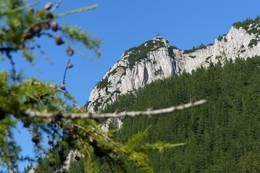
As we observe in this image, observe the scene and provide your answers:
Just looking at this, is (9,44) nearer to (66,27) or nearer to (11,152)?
(66,27)

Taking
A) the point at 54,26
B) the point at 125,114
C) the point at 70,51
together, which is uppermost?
the point at 54,26

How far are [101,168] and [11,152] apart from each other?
2.65 ft

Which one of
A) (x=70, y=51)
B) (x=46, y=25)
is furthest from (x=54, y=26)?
(x=70, y=51)

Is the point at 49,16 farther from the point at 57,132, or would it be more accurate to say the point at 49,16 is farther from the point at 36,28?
the point at 57,132

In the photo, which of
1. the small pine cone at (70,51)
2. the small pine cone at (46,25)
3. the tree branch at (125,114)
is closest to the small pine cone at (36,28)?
the small pine cone at (46,25)

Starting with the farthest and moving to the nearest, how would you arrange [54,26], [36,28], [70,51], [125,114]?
[70,51]
[54,26]
[36,28]
[125,114]

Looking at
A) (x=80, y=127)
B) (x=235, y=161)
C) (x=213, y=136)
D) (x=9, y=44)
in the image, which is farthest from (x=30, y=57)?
(x=213, y=136)

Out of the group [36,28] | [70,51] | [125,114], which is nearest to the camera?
[125,114]

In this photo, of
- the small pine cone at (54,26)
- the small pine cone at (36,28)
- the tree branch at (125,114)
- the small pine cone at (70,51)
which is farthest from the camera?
the small pine cone at (70,51)

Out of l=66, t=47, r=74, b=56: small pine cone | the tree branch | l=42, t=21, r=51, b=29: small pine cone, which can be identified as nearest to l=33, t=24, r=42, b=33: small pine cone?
l=42, t=21, r=51, b=29: small pine cone

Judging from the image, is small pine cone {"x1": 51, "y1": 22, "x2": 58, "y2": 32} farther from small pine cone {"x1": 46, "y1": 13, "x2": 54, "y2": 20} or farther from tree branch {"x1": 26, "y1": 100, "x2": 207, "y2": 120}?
tree branch {"x1": 26, "y1": 100, "x2": 207, "y2": 120}

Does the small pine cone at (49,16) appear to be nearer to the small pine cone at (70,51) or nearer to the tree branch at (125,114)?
the small pine cone at (70,51)

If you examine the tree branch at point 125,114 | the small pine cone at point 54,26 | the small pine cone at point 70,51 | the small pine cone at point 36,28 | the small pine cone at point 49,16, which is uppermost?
the small pine cone at point 49,16

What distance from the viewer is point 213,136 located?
19862 centimetres
